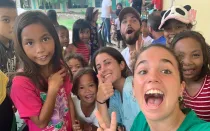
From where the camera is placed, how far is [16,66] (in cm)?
192

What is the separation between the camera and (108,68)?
5.86 feet

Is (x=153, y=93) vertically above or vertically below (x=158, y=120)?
above

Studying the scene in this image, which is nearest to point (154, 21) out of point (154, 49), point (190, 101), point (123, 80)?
point (123, 80)

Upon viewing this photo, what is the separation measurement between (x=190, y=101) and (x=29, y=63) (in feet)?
3.66

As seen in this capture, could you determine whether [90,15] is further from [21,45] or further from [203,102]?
[203,102]

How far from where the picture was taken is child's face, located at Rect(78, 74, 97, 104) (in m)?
1.94

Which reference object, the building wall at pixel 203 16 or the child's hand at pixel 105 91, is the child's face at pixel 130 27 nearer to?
the child's hand at pixel 105 91

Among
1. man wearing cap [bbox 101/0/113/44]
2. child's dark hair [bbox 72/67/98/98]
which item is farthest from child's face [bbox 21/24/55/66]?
man wearing cap [bbox 101/0/113/44]

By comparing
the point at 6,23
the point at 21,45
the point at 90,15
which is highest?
the point at 90,15

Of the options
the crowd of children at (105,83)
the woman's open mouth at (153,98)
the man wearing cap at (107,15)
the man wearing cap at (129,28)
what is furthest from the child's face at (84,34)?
the man wearing cap at (107,15)

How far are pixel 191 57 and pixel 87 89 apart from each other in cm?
93

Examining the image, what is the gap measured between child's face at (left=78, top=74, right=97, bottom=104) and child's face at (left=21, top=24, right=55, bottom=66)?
59cm

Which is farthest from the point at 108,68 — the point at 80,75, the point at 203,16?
the point at 203,16

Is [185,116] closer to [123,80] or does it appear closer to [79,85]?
[123,80]
